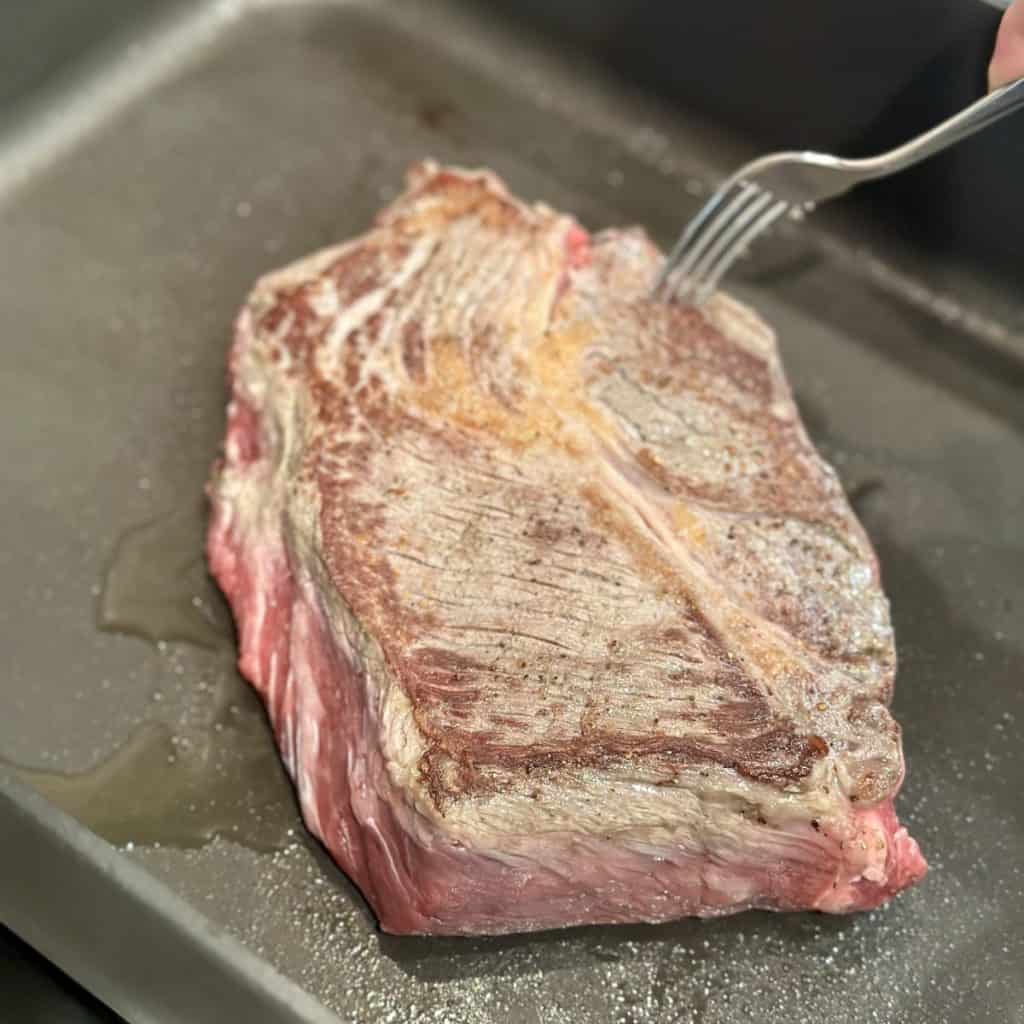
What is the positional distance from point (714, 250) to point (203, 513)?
1.22m

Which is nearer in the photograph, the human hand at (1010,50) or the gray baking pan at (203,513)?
the gray baking pan at (203,513)

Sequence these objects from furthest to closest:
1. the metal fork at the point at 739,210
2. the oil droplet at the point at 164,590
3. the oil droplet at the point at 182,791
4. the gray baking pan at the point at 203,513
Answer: the metal fork at the point at 739,210 < the oil droplet at the point at 164,590 < the oil droplet at the point at 182,791 < the gray baking pan at the point at 203,513

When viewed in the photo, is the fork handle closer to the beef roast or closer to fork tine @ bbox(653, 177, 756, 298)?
fork tine @ bbox(653, 177, 756, 298)

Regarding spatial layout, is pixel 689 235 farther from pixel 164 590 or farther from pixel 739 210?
pixel 164 590

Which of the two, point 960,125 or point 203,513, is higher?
point 960,125

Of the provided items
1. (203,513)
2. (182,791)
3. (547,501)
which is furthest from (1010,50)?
(182,791)

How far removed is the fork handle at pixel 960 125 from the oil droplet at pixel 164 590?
5.11 ft

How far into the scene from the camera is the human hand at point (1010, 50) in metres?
2.33

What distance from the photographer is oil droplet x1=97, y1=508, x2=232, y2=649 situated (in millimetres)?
2488

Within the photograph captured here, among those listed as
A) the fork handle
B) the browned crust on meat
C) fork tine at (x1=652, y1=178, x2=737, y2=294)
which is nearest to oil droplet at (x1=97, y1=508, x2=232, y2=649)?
the browned crust on meat

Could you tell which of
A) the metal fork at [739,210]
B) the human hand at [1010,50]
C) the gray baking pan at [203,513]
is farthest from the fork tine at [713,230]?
the human hand at [1010,50]

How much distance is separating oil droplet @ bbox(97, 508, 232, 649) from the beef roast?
84 millimetres

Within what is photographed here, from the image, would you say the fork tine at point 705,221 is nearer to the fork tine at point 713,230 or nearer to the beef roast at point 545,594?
the fork tine at point 713,230

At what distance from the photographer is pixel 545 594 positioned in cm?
216
